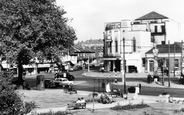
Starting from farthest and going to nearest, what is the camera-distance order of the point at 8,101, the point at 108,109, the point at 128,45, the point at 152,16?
the point at 152,16, the point at 128,45, the point at 108,109, the point at 8,101

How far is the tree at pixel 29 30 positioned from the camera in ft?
132

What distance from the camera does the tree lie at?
1583 inches

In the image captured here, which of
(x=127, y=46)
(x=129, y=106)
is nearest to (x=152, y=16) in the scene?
(x=127, y=46)

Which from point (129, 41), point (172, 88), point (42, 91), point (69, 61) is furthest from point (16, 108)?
point (69, 61)

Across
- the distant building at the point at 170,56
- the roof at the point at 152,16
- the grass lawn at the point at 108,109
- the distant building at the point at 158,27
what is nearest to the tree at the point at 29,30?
the grass lawn at the point at 108,109

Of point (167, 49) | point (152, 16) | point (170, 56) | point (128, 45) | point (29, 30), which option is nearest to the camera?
point (29, 30)

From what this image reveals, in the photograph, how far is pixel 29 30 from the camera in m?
40.1

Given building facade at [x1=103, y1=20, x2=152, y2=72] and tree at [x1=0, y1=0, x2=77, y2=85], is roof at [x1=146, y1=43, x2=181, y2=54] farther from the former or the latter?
tree at [x1=0, y1=0, x2=77, y2=85]

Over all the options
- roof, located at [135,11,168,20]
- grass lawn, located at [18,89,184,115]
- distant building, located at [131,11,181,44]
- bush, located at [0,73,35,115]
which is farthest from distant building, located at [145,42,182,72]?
bush, located at [0,73,35,115]

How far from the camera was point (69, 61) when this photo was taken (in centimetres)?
10619

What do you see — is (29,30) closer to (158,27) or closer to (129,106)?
(129,106)

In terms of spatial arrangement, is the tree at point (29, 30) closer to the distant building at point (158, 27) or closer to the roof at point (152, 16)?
the distant building at point (158, 27)

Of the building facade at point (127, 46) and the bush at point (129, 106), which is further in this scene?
the building facade at point (127, 46)

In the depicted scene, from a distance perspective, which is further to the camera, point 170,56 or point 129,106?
point 170,56
